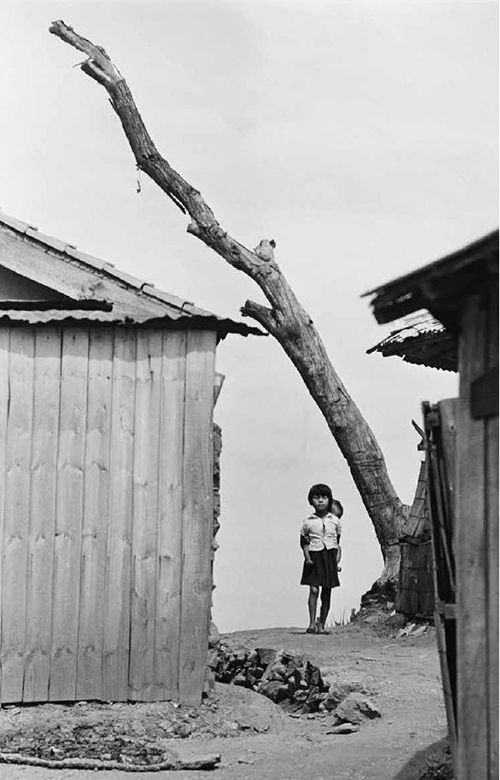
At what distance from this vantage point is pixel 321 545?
13945 mm

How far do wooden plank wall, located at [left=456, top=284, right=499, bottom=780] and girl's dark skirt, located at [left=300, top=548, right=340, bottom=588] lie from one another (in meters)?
8.84

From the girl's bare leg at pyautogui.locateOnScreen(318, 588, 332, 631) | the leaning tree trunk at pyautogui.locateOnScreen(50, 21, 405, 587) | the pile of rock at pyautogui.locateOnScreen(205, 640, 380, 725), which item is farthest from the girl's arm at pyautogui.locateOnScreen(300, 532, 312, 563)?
the leaning tree trunk at pyautogui.locateOnScreen(50, 21, 405, 587)

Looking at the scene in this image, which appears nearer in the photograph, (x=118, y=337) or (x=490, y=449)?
(x=490, y=449)

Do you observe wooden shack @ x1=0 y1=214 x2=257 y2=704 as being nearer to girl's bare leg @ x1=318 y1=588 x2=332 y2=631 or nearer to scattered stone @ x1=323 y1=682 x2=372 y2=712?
scattered stone @ x1=323 y1=682 x2=372 y2=712

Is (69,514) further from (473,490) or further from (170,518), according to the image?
(473,490)

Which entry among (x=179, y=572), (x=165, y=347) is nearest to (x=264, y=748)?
(x=179, y=572)

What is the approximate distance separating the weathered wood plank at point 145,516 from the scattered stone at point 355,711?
148 cm

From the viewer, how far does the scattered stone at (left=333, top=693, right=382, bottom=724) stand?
30.5 ft

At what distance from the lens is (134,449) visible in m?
9.17

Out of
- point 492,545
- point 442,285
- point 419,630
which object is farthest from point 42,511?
point 419,630

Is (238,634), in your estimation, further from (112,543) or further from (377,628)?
(112,543)

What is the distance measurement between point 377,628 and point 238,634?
1.80 metres

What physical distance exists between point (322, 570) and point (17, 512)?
5.65m

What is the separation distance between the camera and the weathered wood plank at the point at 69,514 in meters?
9.02
